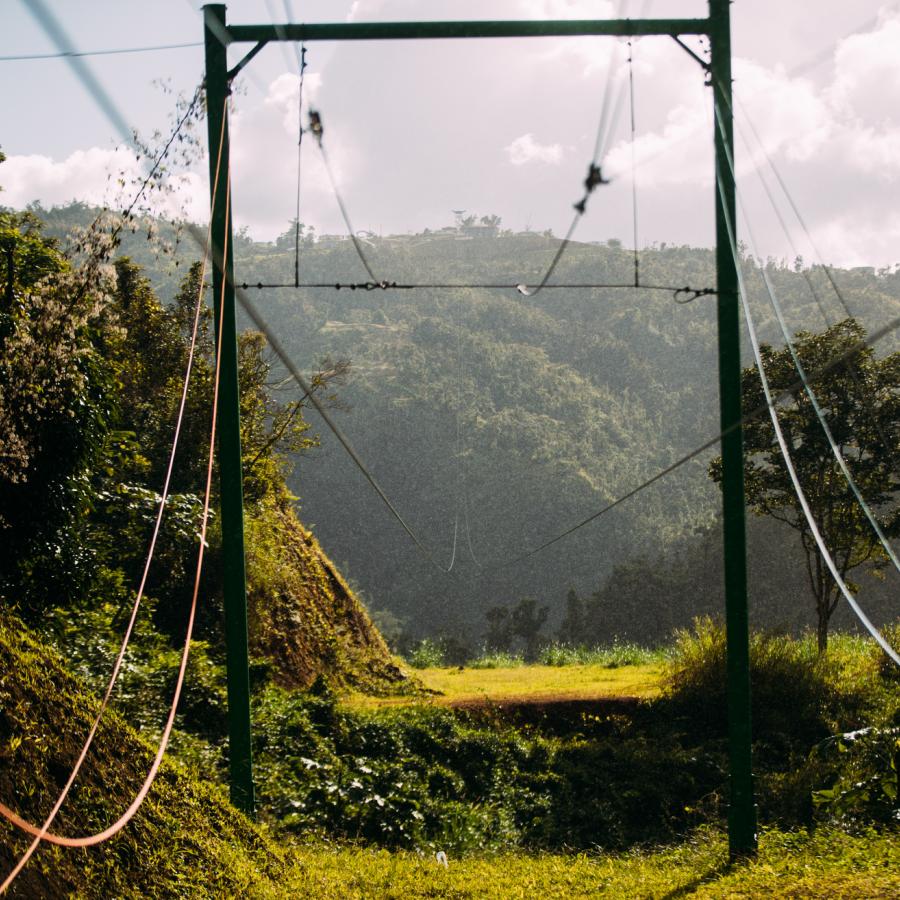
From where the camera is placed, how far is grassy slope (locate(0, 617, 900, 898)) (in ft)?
17.0

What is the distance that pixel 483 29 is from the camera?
8172mm

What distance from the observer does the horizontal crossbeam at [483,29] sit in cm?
813

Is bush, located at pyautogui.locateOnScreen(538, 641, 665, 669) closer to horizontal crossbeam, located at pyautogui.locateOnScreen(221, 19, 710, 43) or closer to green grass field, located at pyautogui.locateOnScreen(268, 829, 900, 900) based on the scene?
green grass field, located at pyautogui.locateOnScreen(268, 829, 900, 900)

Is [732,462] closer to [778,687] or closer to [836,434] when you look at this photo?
[778,687]

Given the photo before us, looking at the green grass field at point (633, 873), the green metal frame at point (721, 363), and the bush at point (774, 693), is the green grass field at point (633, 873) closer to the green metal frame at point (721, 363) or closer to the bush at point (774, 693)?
the green metal frame at point (721, 363)

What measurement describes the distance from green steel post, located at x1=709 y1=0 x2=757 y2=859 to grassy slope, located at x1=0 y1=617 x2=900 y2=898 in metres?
0.62

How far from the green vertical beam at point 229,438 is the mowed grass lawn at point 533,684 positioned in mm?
7446

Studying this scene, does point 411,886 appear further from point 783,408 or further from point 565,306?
point 565,306

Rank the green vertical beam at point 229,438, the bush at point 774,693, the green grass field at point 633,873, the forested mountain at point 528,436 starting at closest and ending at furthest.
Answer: the green grass field at point 633,873, the green vertical beam at point 229,438, the bush at point 774,693, the forested mountain at point 528,436

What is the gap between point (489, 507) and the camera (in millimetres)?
82250

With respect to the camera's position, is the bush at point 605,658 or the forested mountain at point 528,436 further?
the forested mountain at point 528,436

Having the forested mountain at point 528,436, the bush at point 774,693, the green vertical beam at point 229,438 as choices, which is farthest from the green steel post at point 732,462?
the forested mountain at point 528,436

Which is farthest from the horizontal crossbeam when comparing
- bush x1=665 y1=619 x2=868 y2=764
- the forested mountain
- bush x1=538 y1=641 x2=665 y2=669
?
the forested mountain

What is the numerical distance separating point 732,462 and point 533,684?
11.6 m
